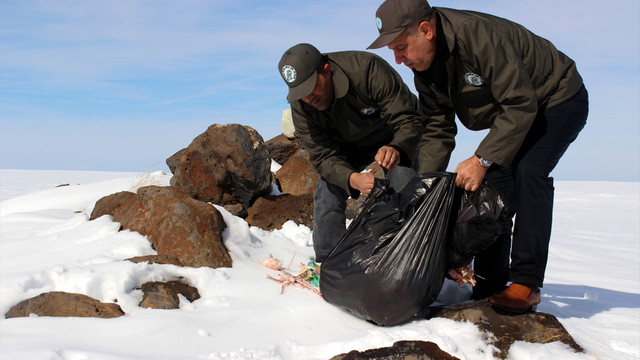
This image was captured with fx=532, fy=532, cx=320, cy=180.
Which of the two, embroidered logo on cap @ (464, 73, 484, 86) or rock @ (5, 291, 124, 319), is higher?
embroidered logo on cap @ (464, 73, 484, 86)

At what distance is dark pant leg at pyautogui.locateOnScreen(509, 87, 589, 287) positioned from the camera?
2527 millimetres

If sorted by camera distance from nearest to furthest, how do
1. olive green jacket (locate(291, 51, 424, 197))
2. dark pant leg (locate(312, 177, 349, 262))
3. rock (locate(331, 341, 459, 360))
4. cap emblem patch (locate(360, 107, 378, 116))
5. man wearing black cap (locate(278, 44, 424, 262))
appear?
rock (locate(331, 341, 459, 360)) → man wearing black cap (locate(278, 44, 424, 262)) → olive green jacket (locate(291, 51, 424, 197)) → cap emblem patch (locate(360, 107, 378, 116)) → dark pant leg (locate(312, 177, 349, 262))

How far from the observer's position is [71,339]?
214cm

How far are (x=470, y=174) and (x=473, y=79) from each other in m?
0.45

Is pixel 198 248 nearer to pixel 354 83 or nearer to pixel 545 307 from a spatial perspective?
pixel 354 83

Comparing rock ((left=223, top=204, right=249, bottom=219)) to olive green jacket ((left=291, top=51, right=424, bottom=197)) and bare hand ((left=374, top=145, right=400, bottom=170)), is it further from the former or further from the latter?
bare hand ((left=374, top=145, right=400, bottom=170))

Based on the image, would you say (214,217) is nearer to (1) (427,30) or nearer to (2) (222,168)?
(1) (427,30)

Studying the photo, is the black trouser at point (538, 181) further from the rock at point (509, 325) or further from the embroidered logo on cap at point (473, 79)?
the embroidered logo on cap at point (473, 79)

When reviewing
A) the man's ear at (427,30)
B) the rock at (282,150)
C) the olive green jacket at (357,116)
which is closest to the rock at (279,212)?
the olive green jacket at (357,116)

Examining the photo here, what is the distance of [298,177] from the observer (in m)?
7.08

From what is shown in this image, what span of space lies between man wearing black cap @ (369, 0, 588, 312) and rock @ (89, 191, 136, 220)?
8.92ft

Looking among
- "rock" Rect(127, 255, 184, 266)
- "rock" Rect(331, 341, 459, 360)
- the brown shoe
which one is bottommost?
"rock" Rect(331, 341, 459, 360)

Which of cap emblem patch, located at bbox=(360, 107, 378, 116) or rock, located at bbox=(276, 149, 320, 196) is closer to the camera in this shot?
cap emblem patch, located at bbox=(360, 107, 378, 116)

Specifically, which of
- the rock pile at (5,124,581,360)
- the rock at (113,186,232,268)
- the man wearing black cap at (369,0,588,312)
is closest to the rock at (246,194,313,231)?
the rock pile at (5,124,581,360)
